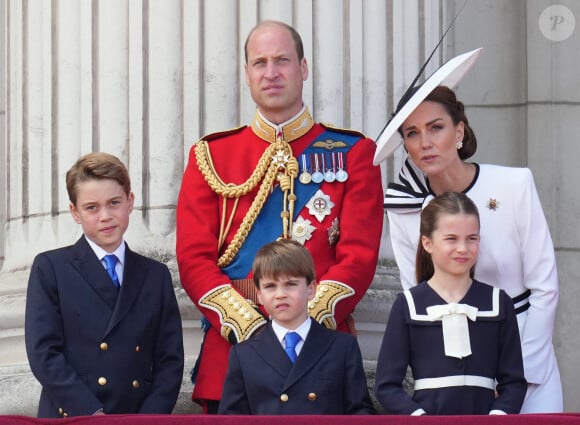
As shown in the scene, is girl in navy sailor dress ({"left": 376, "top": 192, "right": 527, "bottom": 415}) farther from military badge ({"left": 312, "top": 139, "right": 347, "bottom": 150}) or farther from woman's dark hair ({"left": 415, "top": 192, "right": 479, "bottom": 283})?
military badge ({"left": 312, "top": 139, "right": 347, "bottom": 150})

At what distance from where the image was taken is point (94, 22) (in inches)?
273

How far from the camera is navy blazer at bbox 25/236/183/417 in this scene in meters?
5.38

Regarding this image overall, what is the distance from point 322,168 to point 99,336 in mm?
1048

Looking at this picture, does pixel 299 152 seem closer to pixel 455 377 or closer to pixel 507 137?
pixel 455 377

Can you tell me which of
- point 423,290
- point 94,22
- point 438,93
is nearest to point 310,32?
point 94,22

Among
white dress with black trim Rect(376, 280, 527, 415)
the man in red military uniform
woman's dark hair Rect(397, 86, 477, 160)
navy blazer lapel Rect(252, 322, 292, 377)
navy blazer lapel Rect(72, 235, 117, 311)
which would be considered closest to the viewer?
white dress with black trim Rect(376, 280, 527, 415)

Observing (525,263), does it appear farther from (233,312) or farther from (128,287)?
(128,287)

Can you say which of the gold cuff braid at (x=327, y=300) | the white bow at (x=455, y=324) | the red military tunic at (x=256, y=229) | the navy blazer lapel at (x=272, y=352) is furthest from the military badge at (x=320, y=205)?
the white bow at (x=455, y=324)

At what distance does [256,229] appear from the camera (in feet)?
19.4

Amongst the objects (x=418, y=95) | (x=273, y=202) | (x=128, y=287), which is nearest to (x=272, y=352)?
(x=128, y=287)

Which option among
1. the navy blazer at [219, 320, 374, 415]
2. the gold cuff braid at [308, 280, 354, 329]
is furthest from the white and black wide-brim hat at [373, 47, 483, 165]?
the navy blazer at [219, 320, 374, 415]

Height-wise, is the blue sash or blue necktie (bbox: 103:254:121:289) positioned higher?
the blue sash

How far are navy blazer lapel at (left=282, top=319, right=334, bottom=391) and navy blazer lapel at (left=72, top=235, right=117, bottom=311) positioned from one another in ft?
2.17

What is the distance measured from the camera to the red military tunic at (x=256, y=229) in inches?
Answer: 224
